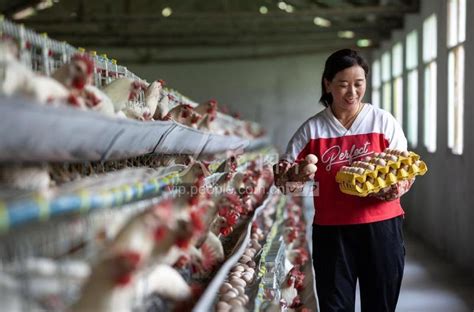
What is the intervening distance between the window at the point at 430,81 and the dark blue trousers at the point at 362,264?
6.16 m

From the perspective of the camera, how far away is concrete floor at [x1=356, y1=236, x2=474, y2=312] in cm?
566

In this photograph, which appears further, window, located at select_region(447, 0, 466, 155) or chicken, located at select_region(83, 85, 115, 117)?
window, located at select_region(447, 0, 466, 155)

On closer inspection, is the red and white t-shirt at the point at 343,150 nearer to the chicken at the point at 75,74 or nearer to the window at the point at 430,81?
the chicken at the point at 75,74

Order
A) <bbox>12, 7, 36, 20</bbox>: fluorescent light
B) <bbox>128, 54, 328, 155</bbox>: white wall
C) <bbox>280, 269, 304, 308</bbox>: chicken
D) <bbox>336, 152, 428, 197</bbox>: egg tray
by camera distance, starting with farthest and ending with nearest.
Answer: <bbox>128, 54, 328, 155</bbox>: white wall, <bbox>12, 7, 36, 20</bbox>: fluorescent light, <bbox>280, 269, 304, 308</bbox>: chicken, <bbox>336, 152, 428, 197</bbox>: egg tray

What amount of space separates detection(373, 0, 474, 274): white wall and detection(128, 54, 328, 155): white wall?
234 inches

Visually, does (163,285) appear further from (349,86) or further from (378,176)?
(349,86)

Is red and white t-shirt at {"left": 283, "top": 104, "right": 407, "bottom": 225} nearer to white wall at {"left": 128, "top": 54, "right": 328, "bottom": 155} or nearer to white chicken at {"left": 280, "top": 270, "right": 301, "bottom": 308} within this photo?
white chicken at {"left": 280, "top": 270, "right": 301, "bottom": 308}

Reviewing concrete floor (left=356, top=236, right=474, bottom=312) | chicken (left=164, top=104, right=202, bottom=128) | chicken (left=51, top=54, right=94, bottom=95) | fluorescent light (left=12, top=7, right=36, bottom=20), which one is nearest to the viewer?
chicken (left=51, top=54, right=94, bottom=95)

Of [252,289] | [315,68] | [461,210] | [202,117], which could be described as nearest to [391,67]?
[315,68]

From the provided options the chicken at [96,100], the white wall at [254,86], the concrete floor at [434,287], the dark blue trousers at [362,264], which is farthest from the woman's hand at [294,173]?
the white wall at [254,86]

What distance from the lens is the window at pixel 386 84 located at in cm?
1380

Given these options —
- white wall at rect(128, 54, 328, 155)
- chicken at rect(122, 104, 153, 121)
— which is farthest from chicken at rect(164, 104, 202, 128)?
white wall at rect(128, 54, 328, 155)

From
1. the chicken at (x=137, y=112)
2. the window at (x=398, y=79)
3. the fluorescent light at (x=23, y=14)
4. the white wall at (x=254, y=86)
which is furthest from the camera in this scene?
the white wall at (x=254, y=86)

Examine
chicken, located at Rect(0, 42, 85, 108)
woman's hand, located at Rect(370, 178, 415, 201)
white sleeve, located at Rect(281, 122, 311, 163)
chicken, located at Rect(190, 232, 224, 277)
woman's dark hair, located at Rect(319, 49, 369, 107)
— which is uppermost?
woman's dark hair, located at Rect(319, 49, 369, 107)
